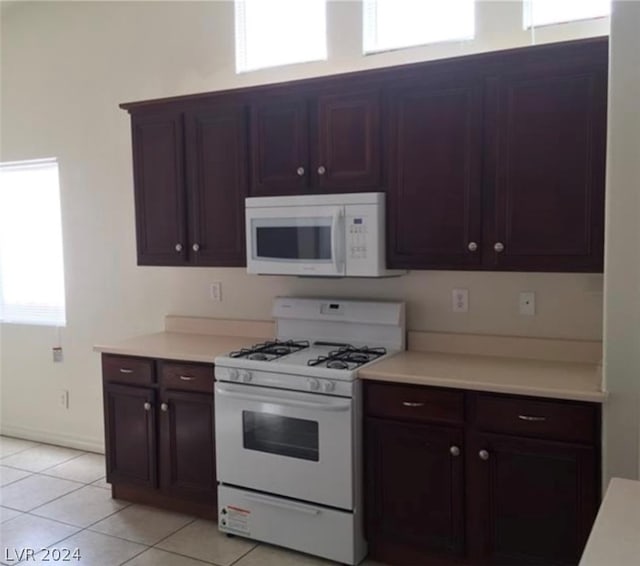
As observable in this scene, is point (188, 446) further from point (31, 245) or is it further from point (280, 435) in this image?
point (31, 245)

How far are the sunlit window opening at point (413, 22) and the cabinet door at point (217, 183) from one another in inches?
32.0

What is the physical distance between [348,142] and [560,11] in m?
1.13

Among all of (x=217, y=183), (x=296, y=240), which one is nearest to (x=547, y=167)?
(x=296, y=240)

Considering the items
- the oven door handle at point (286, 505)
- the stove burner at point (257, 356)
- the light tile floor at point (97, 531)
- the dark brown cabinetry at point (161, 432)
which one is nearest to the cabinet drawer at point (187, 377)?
the dark brown cabinetry at point (161, 432)

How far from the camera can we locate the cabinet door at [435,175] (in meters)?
2.80

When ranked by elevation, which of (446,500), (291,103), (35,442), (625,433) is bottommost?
(35,442)

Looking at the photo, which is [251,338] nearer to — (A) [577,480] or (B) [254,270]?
(B) [254,270]

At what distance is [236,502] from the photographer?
10.3ft

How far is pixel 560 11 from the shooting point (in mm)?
2928

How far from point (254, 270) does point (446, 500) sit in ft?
4.80

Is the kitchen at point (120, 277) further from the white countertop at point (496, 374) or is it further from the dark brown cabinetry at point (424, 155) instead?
the dark brown cabinetry at point (424, 155)

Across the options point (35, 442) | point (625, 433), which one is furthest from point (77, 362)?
point (625, 433)

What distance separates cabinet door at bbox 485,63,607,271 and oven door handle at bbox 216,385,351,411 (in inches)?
35.6

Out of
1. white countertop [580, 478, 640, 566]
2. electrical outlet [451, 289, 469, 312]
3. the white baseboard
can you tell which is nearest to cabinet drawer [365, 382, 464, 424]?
electrical outlet [451, 289, 469, 312]
